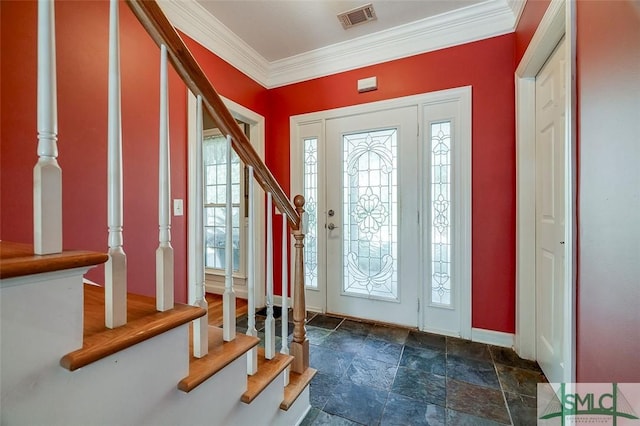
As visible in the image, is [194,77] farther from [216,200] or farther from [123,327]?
[216,200]

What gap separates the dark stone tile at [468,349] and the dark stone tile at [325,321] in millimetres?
983

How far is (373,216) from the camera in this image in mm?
2594

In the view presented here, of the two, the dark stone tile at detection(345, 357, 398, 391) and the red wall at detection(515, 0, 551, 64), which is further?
the dark stone tile at detection(345, 357, 398, 391)

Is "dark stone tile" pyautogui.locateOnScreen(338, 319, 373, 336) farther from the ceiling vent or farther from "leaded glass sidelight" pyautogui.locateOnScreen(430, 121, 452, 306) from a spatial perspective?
the ceiling vent

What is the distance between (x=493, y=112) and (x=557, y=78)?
1.98 ft

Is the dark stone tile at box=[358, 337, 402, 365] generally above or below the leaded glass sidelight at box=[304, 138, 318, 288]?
below

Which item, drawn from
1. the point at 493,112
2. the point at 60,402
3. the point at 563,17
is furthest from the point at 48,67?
the point at 493,112

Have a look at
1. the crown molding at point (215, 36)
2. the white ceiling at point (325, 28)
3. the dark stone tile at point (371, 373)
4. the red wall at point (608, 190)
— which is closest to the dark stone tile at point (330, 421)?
the dark stone tile at point (371, 373)

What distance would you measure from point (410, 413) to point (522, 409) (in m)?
0.63

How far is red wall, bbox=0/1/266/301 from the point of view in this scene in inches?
48.7

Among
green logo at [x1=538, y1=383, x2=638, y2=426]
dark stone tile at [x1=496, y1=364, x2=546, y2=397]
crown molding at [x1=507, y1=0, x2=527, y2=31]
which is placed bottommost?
dark stone tile at [x1=496, y1=364, x2=546, y2=397]

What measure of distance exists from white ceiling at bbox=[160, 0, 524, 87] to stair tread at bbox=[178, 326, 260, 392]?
2.26 m

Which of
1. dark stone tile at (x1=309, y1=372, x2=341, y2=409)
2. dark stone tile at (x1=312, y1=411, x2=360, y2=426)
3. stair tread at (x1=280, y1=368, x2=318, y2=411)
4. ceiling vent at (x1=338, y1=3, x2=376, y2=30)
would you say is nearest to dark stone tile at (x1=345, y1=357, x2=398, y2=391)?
dark stone tile at (x1=309, y1=372, x2=341, y2=409)

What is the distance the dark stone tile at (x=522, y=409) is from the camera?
4.57 ft
